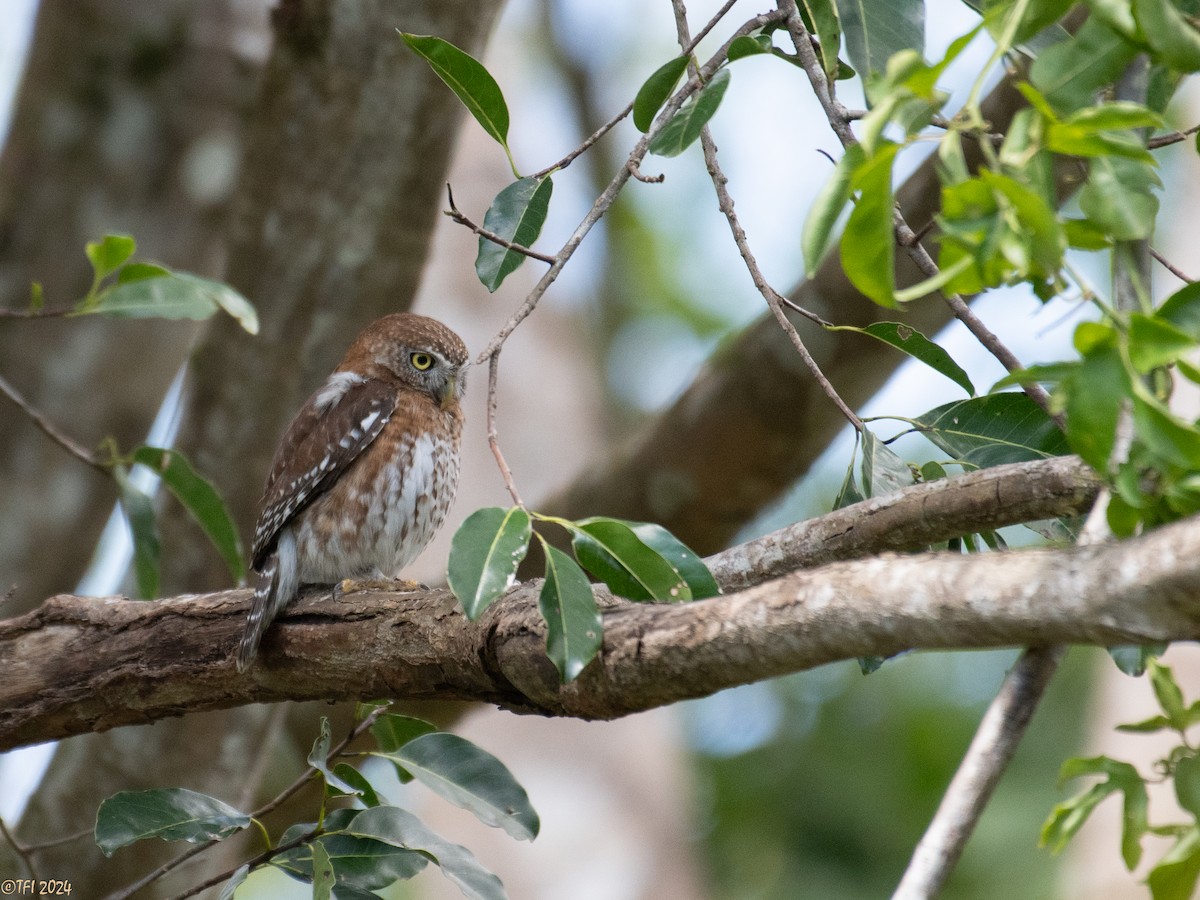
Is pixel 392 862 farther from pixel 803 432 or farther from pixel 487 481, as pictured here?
pixel 487 481

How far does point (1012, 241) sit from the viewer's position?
1.29 metres

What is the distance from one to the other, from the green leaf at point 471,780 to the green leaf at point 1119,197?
5.83 ft

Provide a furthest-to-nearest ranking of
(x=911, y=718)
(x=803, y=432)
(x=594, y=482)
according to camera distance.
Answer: (x=911, y=718)
(x=594, y=482)
(x=803, y=432)

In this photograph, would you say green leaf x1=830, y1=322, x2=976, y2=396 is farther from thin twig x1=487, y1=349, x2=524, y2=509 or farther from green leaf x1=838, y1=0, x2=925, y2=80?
thin twig x1=487, y1=349, x2=524, y2=509

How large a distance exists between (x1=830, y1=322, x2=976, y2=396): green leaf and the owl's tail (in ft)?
5.41

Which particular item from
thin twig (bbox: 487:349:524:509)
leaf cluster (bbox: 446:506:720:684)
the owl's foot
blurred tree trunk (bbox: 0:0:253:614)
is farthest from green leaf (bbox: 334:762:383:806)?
blurred tree trunk (bbox: 0:0:253:614)

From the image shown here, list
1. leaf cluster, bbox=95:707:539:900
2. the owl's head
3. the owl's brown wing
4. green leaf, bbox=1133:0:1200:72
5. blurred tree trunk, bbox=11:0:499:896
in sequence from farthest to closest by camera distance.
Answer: the owl's head → blurred tree trunk, bbox=11:0:499:896 → the owl's brown wing → leaf cluster, bbox=95:707:539:900 → green leaf, bbox=1133:0:1200:72

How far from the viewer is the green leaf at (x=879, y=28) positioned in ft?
7.00

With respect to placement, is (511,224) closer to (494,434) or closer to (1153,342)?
(494,434)

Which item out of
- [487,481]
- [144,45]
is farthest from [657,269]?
[144,45]

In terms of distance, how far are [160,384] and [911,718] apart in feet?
23.3

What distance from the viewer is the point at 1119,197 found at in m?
1.37

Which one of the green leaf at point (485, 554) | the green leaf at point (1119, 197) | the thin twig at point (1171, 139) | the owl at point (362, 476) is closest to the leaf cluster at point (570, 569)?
the green leaf at point (485, 554)

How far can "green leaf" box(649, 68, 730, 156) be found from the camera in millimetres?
2402
